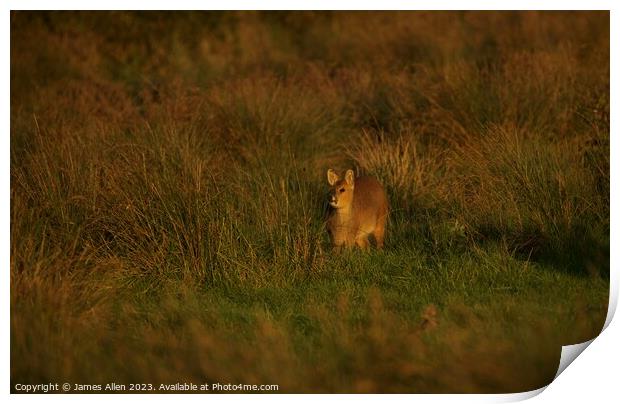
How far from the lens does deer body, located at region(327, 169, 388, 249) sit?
6.64 metres

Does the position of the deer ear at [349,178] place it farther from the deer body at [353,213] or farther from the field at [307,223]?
the field at [307,223]

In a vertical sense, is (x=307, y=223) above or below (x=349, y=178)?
below

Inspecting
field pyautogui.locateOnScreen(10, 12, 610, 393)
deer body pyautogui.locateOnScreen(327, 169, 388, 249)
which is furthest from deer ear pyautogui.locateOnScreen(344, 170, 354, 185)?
field pyautogui.locateOnScreen(10, 12, 610, 393)

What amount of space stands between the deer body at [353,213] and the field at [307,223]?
166 mm

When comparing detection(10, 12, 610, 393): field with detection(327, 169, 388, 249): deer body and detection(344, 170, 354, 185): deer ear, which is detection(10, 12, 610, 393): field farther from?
detection(344, 170, 354, 185): deer ear

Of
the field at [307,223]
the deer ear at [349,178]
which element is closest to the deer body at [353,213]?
the deer ear at [349,178]

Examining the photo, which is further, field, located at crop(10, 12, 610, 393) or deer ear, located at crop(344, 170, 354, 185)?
deer ear, located at crop(344, 170, 354, 185)

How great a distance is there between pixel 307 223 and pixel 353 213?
24.2 inches

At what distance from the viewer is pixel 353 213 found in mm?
6719

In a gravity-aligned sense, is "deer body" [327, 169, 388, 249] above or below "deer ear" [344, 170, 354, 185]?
below

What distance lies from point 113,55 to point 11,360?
7.60 meters

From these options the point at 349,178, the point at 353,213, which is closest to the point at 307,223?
the point at 353,213

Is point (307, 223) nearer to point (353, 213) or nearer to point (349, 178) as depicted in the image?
point (353, 213)

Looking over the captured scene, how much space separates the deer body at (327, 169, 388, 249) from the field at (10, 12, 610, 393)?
166 mm
